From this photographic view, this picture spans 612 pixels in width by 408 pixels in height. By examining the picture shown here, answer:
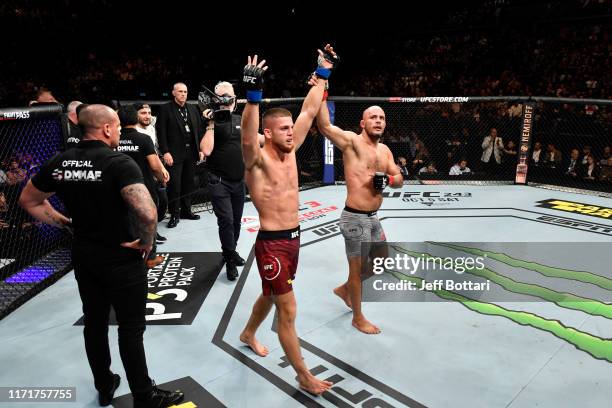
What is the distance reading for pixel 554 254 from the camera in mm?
4367

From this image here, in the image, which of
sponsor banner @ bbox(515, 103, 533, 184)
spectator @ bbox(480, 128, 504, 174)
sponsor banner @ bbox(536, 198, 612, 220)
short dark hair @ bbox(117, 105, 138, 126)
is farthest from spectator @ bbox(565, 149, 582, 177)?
short dark hair @ bbox(117, 105, 138, 126)

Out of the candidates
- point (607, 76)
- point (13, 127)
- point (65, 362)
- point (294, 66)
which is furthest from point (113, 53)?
point (607, 76)

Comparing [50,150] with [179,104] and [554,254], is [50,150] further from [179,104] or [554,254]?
[554,254]

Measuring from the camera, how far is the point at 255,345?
2848 mm

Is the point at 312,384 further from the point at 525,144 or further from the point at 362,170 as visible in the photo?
the point at 525,144

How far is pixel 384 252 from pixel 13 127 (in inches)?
126

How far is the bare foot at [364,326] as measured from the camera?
305cm

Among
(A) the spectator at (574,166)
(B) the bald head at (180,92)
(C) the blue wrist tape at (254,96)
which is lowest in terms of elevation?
(A) the spectator at (574,166)

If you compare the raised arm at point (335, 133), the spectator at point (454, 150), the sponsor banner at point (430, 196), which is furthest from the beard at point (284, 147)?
the spectator at point (454, 150)

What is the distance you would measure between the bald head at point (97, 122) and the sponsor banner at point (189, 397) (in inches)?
54.0

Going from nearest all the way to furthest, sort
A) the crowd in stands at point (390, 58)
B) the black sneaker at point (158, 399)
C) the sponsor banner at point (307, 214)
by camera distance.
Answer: the black sneaker at point (158, 399) → the sponsor banner at point (307, 214) → the crowd in stands at point (390, 58)

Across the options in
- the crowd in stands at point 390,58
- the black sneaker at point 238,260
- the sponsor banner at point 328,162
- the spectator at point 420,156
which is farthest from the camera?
the crowd in stands at point 390,58

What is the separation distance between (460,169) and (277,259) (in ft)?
19.0

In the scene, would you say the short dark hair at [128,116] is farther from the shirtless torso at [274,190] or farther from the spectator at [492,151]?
the spectator at [492,151]
